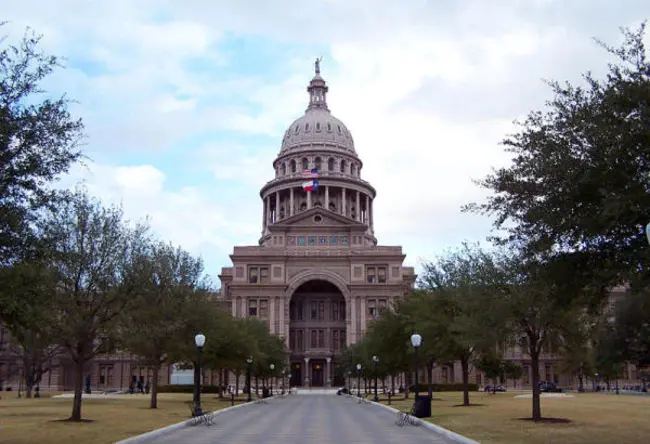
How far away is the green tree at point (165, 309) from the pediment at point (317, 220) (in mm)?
64686

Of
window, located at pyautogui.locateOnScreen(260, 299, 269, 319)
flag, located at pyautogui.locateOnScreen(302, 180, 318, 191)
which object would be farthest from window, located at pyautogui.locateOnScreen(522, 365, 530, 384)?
flag, located at pyautogui.locateOnScreen(302, 180, 318, 191)

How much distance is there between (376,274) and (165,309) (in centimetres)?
7367

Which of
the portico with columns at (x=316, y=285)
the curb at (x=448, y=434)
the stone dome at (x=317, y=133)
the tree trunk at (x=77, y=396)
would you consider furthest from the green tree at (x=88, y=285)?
the stone dome at (x=317, y=133)

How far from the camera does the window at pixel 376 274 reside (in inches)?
4505

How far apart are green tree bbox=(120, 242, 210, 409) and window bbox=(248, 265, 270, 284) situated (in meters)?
61.9

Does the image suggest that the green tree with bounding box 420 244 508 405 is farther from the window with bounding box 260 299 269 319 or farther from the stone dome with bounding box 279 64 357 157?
the stone dome with bounding box 279 64 357 157

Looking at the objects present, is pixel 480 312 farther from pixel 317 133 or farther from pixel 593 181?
pixel 317 133

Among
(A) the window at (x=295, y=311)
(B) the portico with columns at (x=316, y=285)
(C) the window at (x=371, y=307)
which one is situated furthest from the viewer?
(A) the window at (x=295, y=311)

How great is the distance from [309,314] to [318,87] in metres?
63.8

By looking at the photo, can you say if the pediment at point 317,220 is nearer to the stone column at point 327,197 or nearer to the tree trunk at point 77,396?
the stone column at point 327,197

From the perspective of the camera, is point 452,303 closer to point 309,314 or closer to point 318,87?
point 309,314

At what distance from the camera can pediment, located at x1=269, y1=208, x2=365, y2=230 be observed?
117 metres

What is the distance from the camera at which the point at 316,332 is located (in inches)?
4695

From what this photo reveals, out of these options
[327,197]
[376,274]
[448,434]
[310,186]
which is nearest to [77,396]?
[448,434]
